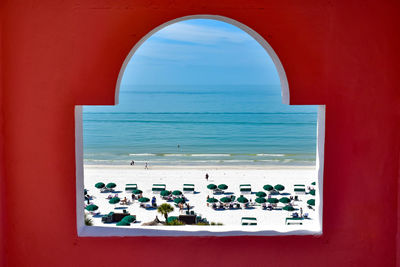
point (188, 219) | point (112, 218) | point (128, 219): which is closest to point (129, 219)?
point (128, 219)

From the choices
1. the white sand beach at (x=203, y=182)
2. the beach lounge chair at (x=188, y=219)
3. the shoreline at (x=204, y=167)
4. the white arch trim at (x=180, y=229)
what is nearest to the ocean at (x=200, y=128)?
the shoreline at (x=204, y=167)

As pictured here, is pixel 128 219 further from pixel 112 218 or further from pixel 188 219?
pixel 188 219

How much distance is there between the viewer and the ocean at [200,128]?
25.2m

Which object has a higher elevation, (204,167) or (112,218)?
(204,167)

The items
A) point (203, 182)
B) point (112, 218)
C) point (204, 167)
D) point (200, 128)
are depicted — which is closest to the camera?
point (112, 218)

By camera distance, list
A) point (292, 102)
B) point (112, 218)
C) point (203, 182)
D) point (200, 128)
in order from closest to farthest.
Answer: point (292, 102), point (112, 218), point (203, 182), point (200, 128)

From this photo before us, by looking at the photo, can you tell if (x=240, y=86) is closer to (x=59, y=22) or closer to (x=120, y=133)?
(x=120, y=133)

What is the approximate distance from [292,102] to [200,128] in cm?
2981

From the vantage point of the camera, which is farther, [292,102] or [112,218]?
[112,218]

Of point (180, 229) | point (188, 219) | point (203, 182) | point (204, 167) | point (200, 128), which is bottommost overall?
point (188, 219)

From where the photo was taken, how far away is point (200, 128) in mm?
33250

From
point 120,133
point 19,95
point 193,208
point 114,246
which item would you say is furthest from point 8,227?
point 120,133

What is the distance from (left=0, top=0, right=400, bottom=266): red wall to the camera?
3391 millimetres

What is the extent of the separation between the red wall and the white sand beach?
4.98m
